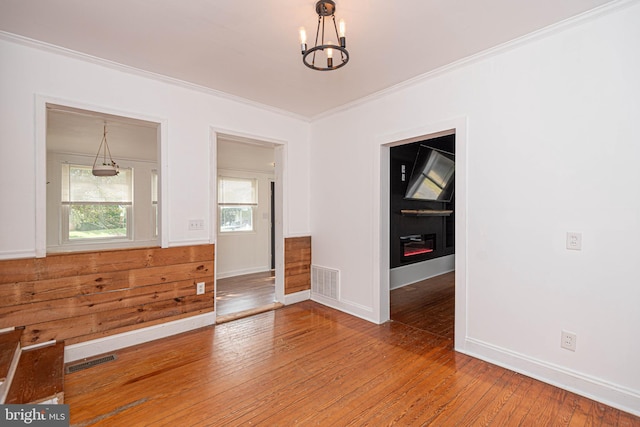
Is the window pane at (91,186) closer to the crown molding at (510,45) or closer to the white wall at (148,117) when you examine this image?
the white wall at (148,117)

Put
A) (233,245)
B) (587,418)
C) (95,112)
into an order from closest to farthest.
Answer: (587,418)
(95,112)
(233,245)

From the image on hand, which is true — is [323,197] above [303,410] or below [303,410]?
above

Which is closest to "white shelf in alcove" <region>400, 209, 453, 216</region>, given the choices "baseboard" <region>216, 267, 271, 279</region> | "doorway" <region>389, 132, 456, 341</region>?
"doorway" <region>389, 132, 456, 341</region>

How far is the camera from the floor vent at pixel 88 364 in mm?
2488

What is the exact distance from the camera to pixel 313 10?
204 cm

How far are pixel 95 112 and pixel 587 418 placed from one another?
174 inches

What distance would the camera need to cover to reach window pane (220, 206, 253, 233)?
243 inches

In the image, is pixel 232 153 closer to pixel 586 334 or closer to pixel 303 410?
pixel 303 410

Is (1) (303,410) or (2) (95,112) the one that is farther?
(2) (95,112)

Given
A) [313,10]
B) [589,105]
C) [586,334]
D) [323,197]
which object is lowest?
[586,334]

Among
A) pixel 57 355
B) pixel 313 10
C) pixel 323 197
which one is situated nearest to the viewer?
pixel 313 10

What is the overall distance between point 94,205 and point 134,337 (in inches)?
144

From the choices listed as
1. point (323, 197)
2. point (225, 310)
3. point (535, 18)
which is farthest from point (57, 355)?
point (535, 18)

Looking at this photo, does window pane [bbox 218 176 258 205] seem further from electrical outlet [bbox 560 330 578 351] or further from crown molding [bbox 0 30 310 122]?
electrical outlet [bbox 560 330 578 351]
